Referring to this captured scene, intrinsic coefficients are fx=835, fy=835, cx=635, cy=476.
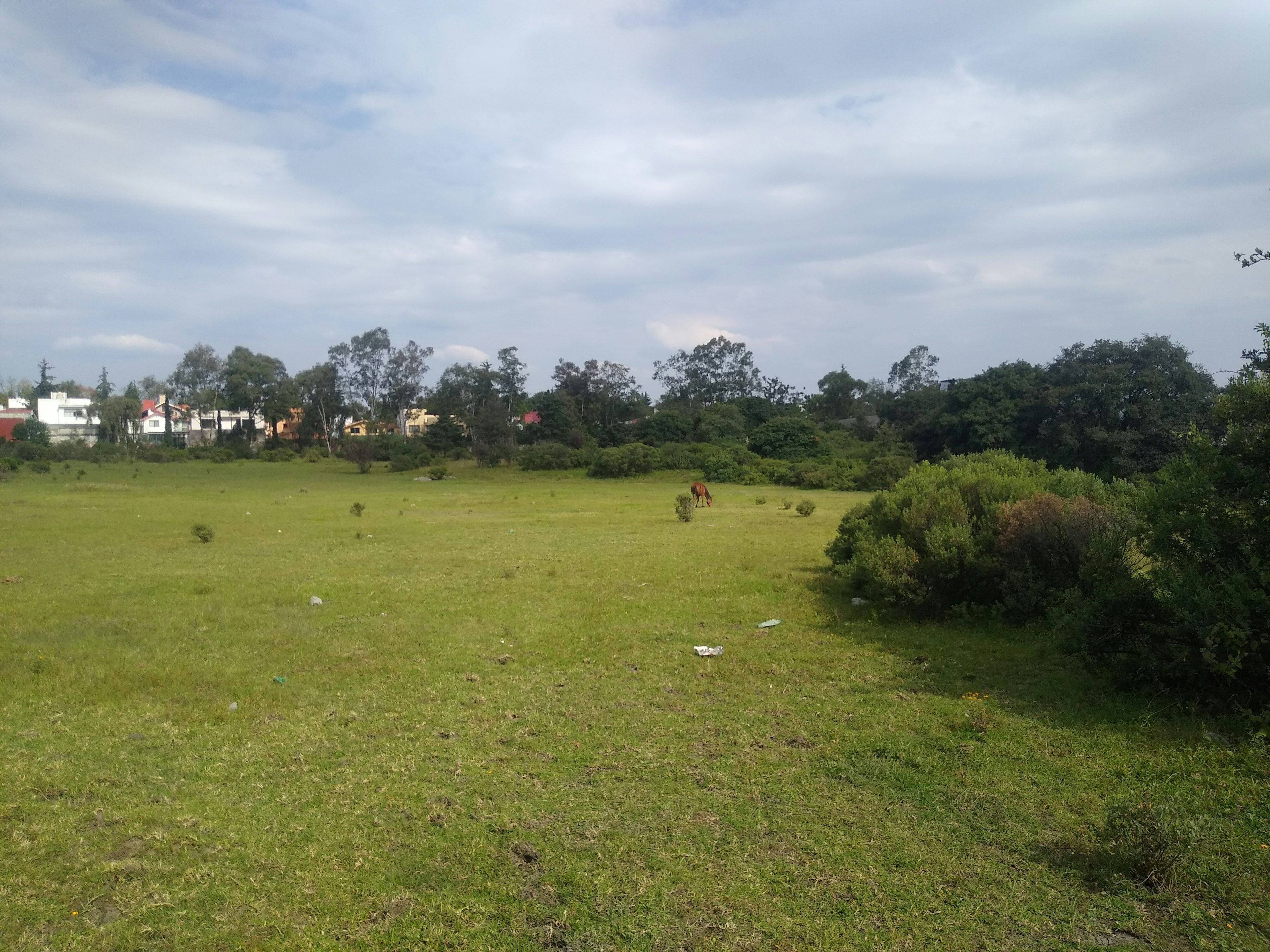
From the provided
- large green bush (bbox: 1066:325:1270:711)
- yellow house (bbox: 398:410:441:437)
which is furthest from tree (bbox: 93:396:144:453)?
large green bush (bbox: 1066:325:1270:711)

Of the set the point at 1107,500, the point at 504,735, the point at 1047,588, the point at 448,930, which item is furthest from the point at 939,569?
the point at 448,930

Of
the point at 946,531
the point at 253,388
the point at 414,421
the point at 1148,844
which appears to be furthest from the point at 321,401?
the point at 1148,844

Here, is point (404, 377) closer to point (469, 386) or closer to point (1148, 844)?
point (469, 386)

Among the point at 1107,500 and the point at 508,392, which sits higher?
the point at 508,392

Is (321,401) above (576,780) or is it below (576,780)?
→ above

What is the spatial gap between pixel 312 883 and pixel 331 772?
5.23 feet

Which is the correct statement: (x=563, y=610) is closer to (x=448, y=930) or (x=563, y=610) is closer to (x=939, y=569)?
(x=939, y=569)

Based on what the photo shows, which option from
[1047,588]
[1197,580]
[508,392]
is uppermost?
[508,392]

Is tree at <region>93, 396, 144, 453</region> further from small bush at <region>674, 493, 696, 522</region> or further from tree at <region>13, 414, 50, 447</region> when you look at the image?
small bush at <region>674, 493, 696, 522</region>

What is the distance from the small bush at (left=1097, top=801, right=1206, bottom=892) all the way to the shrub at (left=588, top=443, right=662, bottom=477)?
50.1 meters

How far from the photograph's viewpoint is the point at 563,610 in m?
11.8

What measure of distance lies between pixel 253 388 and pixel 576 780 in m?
85.0

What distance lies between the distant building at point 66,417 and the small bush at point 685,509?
75838 mm

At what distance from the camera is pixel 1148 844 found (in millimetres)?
4402
